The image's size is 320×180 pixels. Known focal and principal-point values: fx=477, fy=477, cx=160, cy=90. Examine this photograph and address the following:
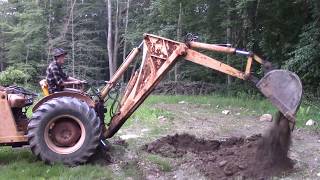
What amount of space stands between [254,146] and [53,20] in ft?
107

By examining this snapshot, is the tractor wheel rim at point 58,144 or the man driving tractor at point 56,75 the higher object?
the man driving tractor at point 56,75

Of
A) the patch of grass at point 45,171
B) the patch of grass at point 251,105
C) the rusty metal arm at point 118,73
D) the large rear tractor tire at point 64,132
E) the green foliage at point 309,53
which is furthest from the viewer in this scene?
the green foliage at point 309,53

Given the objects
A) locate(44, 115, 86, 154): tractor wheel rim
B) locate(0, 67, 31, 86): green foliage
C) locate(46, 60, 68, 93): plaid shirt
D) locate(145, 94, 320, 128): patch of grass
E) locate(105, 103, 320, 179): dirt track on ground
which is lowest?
locate(0, 67, 31, 86): green foliage

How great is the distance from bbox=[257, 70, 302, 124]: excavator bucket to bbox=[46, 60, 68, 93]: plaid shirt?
135 inches

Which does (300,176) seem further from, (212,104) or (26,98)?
(212,104)

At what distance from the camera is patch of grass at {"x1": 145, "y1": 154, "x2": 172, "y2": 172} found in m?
7.72

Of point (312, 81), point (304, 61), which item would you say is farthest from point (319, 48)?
point (312, 81)

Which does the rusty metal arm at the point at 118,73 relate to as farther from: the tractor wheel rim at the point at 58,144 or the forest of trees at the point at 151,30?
the forest of trees at the point at 151,30

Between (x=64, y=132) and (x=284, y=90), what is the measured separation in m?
3.60

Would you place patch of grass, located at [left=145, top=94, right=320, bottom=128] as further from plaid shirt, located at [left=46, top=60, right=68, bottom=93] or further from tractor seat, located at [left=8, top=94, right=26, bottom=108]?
tractor seat, located at [left=8, top=94, right=26, bottom=108]

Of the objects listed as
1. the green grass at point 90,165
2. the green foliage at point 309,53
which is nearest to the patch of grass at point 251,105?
the green grass at point 90,165

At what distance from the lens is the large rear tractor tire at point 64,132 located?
764 centimetres

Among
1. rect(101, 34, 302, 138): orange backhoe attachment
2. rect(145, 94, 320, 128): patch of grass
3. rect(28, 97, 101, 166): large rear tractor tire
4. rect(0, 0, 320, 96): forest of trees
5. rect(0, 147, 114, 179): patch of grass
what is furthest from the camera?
rect(0, 0, 320, 96): forest of trees

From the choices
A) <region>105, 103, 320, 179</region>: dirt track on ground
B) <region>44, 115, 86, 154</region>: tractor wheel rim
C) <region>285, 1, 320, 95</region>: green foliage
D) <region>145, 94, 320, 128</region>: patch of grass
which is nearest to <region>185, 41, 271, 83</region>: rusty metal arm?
<region>105, 103, 320, 179</region>: dirt track on ground
